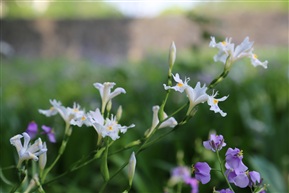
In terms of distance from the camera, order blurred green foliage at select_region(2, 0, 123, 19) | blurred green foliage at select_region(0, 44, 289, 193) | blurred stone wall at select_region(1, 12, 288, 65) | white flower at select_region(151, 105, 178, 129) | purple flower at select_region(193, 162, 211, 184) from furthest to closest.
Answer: blurred green foliage at select_region(2, 0, 123, 19) → blurred stone wall at select_region(1, 12, 288, 65) → blurred green foliage at select_region(0, 44, 289, 193) → white flower at select_region(151, 105, 178, 129) → purple flower at select_region(193, 162, 211, 184)

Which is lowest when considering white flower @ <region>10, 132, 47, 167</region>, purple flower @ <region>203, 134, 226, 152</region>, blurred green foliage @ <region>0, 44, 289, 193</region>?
blurred green foliage @ <region>0, 44, 289, 193</region>

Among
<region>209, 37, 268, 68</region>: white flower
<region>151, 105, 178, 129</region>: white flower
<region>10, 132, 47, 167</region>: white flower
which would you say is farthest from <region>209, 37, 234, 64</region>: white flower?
<region>10, 132, 47, 167</region>: white flower

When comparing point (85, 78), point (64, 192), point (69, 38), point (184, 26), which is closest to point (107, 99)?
point (64, 192)

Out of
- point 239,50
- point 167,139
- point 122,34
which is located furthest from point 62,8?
point 239,50

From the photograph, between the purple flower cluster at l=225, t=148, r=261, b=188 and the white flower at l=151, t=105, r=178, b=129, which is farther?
the white flower at l=151, t=105, r=178, b=129

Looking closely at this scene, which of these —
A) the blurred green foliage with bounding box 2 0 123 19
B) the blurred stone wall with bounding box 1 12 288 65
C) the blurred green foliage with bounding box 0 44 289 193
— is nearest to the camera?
the blurred green foliage with bounding box 0 44 289 193

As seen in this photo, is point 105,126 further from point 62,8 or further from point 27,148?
point 62,8

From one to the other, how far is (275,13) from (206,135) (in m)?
10.0

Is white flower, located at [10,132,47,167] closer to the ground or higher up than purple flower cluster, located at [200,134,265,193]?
higher up

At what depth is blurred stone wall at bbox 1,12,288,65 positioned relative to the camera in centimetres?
1105

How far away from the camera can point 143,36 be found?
11.4 m

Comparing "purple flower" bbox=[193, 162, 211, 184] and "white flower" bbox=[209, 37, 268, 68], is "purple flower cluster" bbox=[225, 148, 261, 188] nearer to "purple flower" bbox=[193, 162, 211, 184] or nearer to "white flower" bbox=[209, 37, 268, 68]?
"purple flower" bbox=[193, 162, 211, 184]

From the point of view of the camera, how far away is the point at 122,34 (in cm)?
1159

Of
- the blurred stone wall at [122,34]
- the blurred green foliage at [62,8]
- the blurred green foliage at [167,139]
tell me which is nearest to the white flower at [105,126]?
the blurred green foliage at [167,139]
